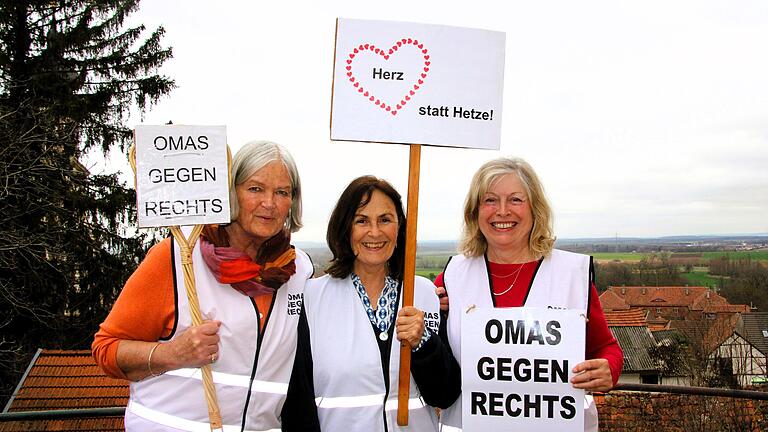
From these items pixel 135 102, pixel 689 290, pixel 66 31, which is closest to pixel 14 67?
pixel 66 31

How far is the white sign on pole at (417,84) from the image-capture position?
3.40 m

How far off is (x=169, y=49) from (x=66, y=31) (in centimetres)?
344

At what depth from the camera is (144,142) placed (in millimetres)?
3102

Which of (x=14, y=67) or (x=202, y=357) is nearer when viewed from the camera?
(x=202, y=357)

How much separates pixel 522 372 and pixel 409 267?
732 millimetres

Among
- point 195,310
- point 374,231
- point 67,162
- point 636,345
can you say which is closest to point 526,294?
point 374,231

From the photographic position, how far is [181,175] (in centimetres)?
315

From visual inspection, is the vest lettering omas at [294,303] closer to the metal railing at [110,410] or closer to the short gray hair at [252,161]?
the short gray hair at [252,161]

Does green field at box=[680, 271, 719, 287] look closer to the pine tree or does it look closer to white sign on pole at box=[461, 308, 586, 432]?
the pine tree

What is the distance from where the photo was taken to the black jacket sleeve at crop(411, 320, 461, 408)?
3162mm

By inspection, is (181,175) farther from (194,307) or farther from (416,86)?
(416,86)

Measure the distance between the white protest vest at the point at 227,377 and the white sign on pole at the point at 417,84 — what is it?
92cm

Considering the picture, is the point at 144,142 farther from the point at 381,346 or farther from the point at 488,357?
the point at 488,357

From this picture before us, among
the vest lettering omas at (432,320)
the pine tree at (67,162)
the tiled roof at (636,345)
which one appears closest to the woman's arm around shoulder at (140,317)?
the vest lettering omas at (432,320)
